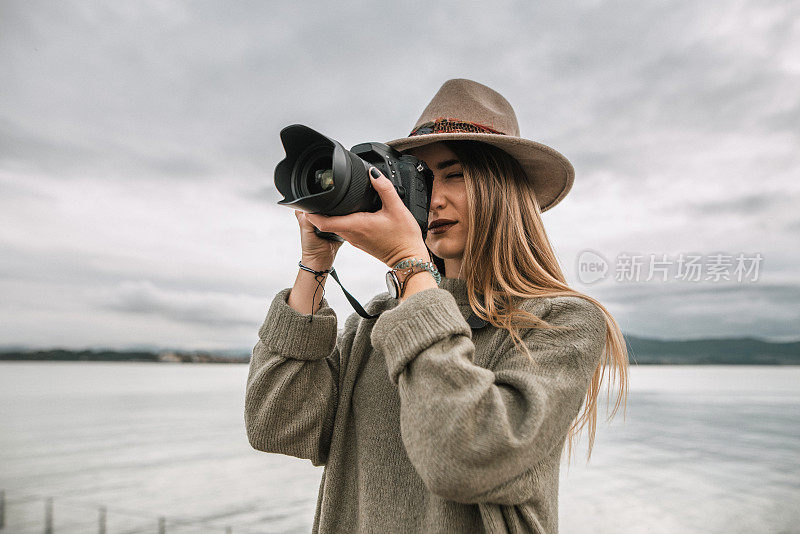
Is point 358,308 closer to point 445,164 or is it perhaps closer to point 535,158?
point 445,164

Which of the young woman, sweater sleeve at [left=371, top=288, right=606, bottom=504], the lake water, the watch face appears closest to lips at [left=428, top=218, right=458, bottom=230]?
the young woman

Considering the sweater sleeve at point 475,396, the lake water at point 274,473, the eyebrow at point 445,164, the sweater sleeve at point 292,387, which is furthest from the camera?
the lake water at point 274,473

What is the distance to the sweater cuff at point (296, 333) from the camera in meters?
1.27

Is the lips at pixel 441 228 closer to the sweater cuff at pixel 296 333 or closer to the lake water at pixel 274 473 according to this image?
the sweater cuff at pixel 296 333

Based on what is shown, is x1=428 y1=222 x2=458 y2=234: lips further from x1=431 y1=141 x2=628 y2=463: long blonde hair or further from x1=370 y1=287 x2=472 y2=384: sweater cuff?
x1=370 y1=287 x2=472 y2=384: sweater cuff

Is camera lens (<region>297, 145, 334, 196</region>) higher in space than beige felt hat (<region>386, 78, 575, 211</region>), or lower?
lower

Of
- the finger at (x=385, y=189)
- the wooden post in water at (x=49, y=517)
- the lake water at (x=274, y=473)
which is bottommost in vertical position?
the lake water at (x=274, y=473)

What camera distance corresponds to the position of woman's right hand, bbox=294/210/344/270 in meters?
1.30

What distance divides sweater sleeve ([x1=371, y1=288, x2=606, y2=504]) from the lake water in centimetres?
3594

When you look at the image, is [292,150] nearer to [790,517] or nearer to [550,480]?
[550,480]

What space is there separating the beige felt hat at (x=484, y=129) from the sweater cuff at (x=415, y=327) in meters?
0.48

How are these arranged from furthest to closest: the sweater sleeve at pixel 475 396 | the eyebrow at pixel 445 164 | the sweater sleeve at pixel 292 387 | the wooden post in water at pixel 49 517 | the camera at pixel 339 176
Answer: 1. the wooden post in water at pixel 49 517
2. the eyebrow at pixel 445 164
3. the sweater sleeve at pixel 292 387
4. the camera at pixel 339 176
5. the sweater sleeve at pixel 475 396

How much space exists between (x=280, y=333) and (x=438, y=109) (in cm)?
75

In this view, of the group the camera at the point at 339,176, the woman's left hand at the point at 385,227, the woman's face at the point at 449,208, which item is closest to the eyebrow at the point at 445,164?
the woman's face at the point at 449,208
